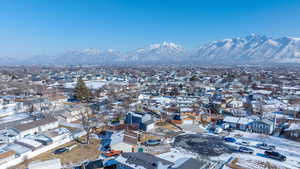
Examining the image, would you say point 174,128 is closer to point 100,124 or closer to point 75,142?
point 100,124

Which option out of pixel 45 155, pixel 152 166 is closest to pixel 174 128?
pixel 152 166

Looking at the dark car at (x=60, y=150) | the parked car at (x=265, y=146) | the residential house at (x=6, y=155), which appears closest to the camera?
the residential house at (x=6, y=155)

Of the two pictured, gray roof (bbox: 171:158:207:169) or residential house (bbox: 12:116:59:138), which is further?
residential house (bbox: 12:116:59:138)

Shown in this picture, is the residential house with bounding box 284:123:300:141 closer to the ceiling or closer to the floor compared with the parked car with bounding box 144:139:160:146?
closer to the ceiling

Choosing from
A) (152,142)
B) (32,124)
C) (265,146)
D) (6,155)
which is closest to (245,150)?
(265,146)

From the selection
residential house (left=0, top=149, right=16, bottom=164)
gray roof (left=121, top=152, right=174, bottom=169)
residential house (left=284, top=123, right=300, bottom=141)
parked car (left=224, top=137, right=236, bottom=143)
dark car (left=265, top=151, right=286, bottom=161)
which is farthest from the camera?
residential house (left=284, top=123, right=300, bottom=141)

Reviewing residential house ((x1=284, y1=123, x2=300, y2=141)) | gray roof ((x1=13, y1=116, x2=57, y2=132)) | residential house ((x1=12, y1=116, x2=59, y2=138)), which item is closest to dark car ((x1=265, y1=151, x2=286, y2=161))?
residential house ((x1=284, y1=123, x2=300, y2=141))

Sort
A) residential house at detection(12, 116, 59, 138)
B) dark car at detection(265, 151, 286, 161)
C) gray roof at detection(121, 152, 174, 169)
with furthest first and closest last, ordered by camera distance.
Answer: residential house at detection(12, 116, 59, 138) < dark car at detection(265, 151, 286, 161) < gray roof at detection(121, 152, 174, 169)

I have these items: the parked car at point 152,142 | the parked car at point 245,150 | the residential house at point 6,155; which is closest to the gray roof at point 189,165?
the parked car at point 152,142

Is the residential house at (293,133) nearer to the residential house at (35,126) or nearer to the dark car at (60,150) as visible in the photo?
the dark car at (60,150)

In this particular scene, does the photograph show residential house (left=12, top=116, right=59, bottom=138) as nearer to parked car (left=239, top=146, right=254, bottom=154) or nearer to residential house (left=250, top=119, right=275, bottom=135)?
parked car (left=239, top=146, right=254, bottom=154)

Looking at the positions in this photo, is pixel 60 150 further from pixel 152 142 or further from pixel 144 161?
pixel 144 161
